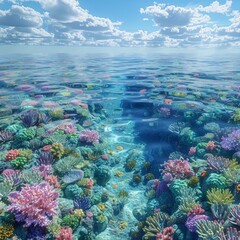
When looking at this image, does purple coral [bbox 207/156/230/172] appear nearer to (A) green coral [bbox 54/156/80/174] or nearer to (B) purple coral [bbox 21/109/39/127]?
(A) green coral [bbox 54/156/80/174]

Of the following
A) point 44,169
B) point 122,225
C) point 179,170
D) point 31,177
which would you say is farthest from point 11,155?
point 179,170

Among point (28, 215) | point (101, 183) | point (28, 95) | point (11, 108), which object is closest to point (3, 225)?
point (28, 215)

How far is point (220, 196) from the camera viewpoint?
5.62 metres

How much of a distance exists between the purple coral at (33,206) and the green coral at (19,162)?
180 centimetres

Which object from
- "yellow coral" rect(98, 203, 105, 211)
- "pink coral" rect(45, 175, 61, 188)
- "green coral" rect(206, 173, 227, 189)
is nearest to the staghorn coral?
"green coral" rect(206, 173, 227, 189)

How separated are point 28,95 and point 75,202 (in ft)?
36.3

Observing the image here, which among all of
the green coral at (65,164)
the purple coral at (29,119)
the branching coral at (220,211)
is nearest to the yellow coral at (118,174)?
the green coral at (65,164)

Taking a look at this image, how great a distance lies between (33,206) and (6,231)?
0.69m

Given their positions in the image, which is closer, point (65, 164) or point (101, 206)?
point (101, 206)

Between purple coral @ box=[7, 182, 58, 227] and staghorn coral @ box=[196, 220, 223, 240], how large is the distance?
3.30 metres

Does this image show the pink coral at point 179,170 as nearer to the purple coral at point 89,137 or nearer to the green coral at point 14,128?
the purple coral at point 89,137

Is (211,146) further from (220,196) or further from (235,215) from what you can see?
(235,215)

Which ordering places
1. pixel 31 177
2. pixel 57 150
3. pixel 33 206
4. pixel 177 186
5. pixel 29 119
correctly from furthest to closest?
pixel 29 119, pixel 57 150, pixel 177 186, pixel 31 177, pixel 33 206

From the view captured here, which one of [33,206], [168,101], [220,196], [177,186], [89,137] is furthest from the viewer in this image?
[168,101]
